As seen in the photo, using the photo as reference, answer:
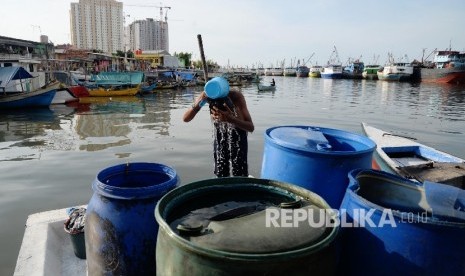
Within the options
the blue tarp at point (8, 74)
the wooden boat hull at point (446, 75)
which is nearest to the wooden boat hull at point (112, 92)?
the blue tarp at point (8, 74)

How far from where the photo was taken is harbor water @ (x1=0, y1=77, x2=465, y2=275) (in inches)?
313

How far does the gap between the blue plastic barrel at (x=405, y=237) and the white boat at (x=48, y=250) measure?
2.49 meters

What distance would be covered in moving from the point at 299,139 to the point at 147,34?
120m

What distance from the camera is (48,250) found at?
3.07 m

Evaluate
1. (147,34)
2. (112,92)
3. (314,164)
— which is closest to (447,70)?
(112,92)

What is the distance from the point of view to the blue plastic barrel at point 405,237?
156cm

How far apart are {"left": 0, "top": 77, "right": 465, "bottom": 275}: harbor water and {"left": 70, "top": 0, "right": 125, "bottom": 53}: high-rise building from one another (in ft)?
262

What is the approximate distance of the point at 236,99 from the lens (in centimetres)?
369

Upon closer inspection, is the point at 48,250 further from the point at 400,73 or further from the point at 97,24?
the point at 97,24

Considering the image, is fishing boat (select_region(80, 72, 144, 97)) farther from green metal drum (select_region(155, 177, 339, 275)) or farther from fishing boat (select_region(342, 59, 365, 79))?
fishing boat (select_region(342, 59, 365, 79))

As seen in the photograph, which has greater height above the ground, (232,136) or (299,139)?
(299,139)

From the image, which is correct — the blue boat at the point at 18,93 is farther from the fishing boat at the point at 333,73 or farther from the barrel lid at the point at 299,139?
the fishing boat at the point at 333,73

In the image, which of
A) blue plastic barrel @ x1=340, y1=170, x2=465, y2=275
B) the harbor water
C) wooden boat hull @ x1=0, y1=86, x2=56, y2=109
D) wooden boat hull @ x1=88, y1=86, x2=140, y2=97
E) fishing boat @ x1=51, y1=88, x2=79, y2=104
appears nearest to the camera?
blue plastic barrel @ x1=340, y1=170, x2=465, y2=275

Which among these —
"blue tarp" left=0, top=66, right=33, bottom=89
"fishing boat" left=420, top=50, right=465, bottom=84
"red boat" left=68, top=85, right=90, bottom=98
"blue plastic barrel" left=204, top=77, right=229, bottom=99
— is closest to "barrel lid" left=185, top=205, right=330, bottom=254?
"blue plastic barrel" left=204, top=77, right=229, bottom=99
